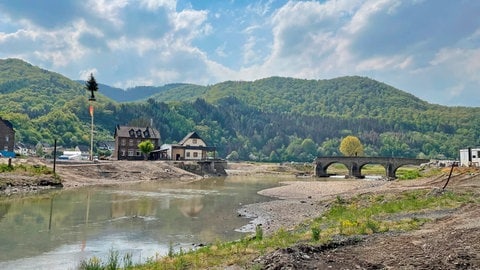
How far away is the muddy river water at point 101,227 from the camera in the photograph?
2022 centimetres

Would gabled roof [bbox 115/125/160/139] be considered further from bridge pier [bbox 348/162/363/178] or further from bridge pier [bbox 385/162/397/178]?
bridge pier [bbox 385/162/397/178]

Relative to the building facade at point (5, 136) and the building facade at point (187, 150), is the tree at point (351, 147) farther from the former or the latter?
the building facade at point (5, 136)

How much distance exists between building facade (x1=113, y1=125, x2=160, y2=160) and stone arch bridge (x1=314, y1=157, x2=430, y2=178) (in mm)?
49355

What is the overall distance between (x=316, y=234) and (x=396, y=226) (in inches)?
189

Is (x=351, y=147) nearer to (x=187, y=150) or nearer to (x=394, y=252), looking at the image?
(x=187, y=150)

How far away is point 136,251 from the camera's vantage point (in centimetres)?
2122

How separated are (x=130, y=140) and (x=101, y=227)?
96771 millimetres

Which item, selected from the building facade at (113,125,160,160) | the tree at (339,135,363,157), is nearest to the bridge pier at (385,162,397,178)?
the tree at (339,135,363,157)

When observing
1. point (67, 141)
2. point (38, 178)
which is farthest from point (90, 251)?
point (67, 141)

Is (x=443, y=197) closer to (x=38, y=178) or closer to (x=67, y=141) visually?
(x=38, y=178)

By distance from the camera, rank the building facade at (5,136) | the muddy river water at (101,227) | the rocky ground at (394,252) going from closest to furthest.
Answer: the rocky ground at (394,252)
the muddy river water at (101,227)
the building facade at (5,136)

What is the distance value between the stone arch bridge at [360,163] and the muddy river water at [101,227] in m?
78.7

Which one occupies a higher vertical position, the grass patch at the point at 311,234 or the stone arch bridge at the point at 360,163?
the stone arch bridge at the point at 360,163

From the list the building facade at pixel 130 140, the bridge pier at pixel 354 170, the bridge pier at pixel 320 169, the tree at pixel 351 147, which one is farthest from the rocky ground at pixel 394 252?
the tree at pixel 351 147
